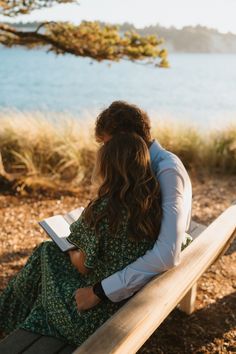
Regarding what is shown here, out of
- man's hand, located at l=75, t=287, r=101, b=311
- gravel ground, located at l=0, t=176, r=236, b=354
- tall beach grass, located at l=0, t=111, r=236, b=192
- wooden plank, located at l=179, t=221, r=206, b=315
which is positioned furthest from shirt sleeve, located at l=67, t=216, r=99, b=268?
tall beach grass, located at l=0, t=111, r=236, b=192

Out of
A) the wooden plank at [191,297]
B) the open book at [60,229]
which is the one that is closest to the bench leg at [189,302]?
the wooden plank at [191,297]

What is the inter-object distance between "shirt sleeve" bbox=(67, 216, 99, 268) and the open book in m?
0.27

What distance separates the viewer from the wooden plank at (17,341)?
1699 mm

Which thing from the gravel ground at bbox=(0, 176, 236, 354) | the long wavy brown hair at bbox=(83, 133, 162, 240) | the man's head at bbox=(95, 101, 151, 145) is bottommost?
the gravel ground at bbox=(0, 176, 236, 354)

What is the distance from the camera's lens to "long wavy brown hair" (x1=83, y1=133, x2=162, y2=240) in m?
1.73

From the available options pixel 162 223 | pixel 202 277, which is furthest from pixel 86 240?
pixel 202 277

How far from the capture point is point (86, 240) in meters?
1.88

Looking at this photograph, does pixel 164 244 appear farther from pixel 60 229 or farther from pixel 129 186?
pixel 60 229

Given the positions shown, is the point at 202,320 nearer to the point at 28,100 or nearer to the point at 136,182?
the point at 136,182

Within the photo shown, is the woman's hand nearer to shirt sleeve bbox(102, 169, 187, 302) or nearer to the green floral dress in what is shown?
the green floral dress

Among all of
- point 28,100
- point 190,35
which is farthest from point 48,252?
point 190,35

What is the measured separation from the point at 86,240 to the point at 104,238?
0.09 metres

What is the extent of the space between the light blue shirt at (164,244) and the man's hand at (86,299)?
2.6 inches

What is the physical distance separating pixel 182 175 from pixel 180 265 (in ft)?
1.22
